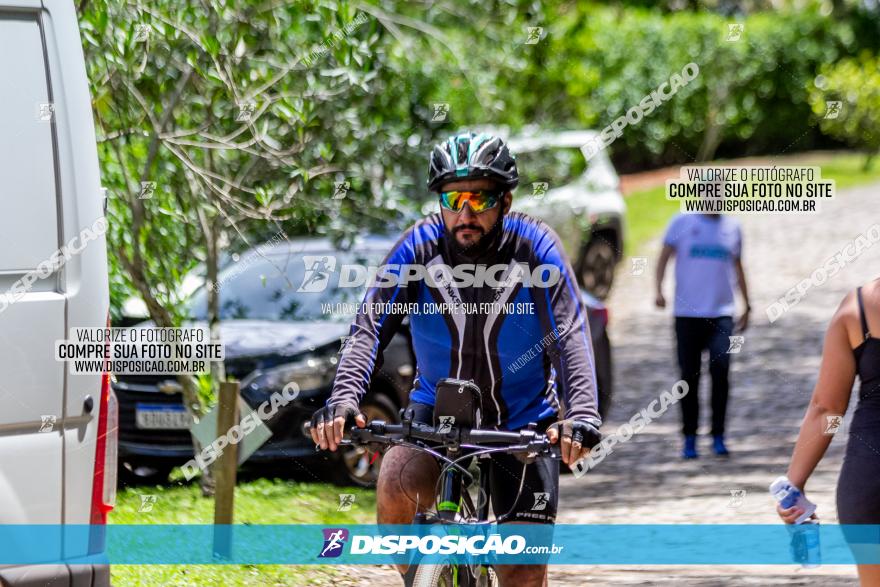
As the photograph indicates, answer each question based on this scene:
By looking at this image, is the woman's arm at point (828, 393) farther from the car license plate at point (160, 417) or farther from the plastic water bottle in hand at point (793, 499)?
the car license plate at point (160, 417)

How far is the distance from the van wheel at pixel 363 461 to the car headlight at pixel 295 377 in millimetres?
334

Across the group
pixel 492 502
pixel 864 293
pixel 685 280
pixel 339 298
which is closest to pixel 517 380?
pixel 492 502

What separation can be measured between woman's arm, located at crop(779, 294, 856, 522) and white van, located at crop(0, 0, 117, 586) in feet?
7.65

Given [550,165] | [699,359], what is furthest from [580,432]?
[550,165]

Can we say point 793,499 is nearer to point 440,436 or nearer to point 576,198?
point 440,436

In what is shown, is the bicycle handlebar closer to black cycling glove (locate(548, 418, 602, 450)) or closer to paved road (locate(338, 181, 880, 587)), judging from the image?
black cycling glove (locate(548, 418, 602, 450))

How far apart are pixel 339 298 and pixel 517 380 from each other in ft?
16.2

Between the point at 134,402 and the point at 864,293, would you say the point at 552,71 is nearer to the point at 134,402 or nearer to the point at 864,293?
the point at 134,402

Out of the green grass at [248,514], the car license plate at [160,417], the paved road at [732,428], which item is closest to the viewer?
the green grass at [248,514]

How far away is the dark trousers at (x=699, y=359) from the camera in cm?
1030

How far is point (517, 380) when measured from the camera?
5004 millimetres

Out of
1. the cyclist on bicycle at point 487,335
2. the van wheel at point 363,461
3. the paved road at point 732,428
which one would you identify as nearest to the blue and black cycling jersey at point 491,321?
the cyclist on bicycle at point 487,335

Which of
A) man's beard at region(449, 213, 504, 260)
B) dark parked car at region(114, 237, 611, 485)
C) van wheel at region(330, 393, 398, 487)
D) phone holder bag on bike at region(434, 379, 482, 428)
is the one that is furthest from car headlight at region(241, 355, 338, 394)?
phone holder bag on bike at region(434, 379, 482, 428)

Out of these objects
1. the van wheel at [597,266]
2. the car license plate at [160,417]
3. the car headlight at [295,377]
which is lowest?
the car license plate at [160,417]
